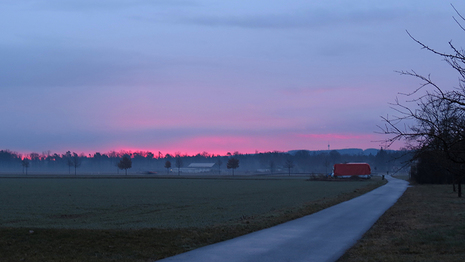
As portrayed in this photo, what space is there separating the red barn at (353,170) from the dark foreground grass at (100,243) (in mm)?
77283

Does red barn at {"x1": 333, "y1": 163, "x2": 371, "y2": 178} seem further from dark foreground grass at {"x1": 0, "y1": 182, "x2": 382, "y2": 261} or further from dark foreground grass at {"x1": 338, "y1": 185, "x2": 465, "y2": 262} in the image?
dark foreground grass at {"x1": 0, "y1": 182, "x2": 382, "y2": 261}

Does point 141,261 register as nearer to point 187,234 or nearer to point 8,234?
point 187,234

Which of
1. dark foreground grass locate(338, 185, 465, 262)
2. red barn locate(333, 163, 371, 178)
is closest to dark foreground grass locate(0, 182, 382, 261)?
dark foreground grass locate(338, 185, 465, 262)

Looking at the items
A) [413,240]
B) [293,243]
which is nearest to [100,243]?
[293,243]

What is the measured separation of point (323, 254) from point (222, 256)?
8.62 ft

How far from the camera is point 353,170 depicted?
3442 inches

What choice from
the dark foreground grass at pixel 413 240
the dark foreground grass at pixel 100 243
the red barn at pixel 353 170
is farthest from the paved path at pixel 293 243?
the red barn at pixel 353 170

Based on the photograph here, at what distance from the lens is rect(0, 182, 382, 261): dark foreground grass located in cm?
1052

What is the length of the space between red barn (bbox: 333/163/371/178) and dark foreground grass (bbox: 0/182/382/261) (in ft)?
254

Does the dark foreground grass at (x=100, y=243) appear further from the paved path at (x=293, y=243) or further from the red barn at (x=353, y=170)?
the red barn at (x=353, y=170)

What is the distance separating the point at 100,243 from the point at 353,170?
267 ft

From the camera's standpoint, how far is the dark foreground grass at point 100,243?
10.5 meters

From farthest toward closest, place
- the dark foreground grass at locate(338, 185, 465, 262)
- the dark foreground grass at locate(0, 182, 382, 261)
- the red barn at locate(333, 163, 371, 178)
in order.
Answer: the red barn at locate(333, 163, 371, 178) → the dark foreground grass at locate(0, 182, 382, 261) → the dark foreground grass at locate(338, 185, 465, 262)

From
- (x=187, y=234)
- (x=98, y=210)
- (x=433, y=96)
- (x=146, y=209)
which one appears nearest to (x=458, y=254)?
(x=433, y=96)
